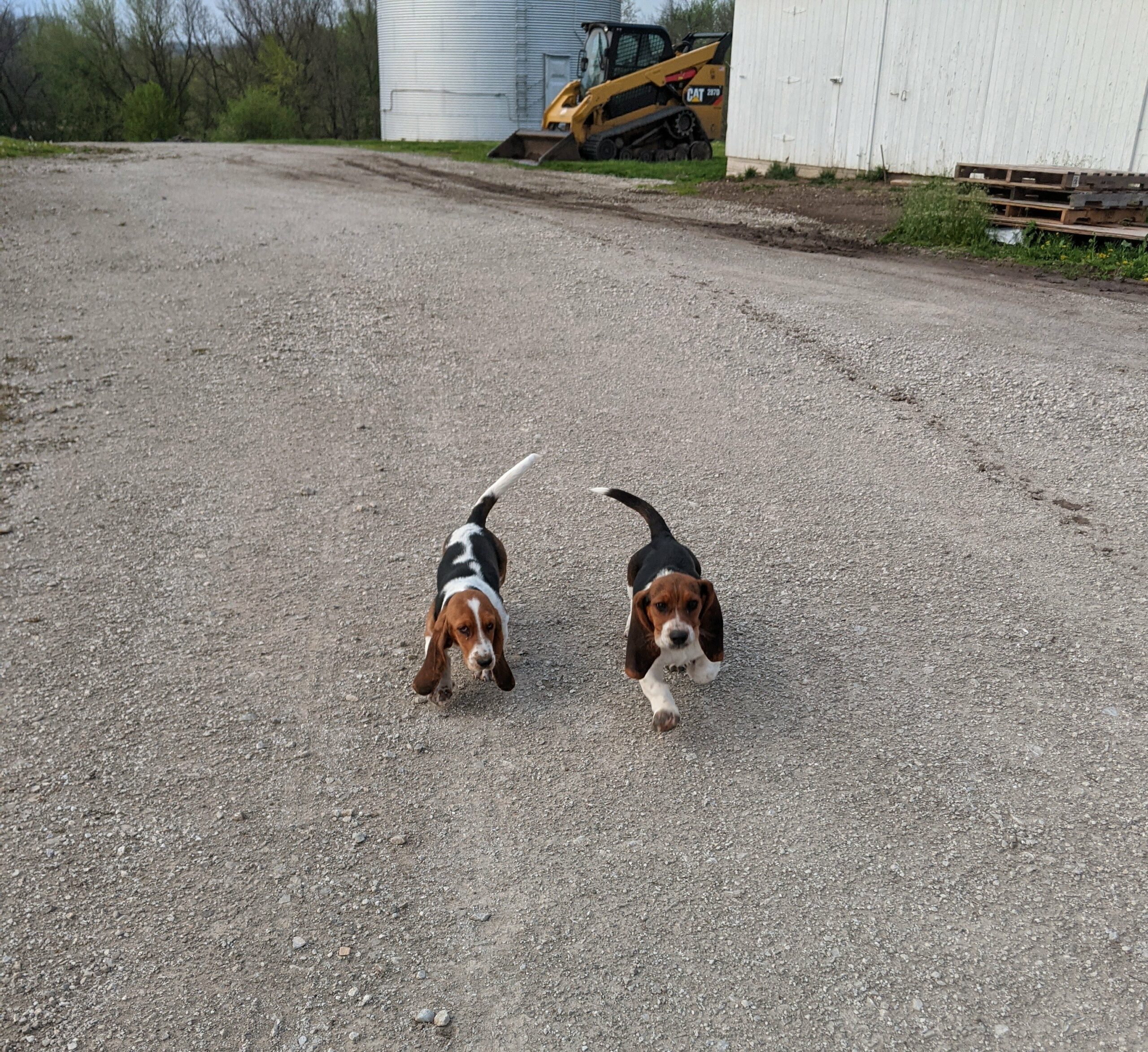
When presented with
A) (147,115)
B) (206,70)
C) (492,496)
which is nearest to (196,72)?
(206,70)

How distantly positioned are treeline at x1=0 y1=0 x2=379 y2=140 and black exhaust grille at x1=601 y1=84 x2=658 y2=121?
27.6 metres

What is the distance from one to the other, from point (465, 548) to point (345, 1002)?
1.90 metres

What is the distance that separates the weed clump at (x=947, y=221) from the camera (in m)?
12.1

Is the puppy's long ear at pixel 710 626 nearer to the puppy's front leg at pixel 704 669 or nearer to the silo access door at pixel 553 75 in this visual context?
the puppy's front leg at pixel 704 669

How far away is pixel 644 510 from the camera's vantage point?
172 inches

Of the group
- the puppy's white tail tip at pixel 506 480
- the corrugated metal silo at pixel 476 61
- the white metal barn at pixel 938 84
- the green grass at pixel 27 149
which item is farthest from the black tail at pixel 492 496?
the corrugated metal silo at pixel 476 61

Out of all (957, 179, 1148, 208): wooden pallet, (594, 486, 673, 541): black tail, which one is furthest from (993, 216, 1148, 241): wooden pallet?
(594, 486, 673, 541): black tail

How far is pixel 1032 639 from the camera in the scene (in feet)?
14.7

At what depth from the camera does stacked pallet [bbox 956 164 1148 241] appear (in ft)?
36.4

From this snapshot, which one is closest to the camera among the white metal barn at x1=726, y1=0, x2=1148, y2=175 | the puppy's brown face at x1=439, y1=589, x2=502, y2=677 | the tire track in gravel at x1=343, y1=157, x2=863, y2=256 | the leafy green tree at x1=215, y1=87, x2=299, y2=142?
the puppy's brown face at x1=439, y1=589, x2=502, y2=677

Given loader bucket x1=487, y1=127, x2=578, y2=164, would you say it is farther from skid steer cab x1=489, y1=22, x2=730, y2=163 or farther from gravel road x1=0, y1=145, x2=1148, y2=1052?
gravel road x1=0, y1=145, x2=1148, y2=1052

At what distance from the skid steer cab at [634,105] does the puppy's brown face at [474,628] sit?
61.2ft

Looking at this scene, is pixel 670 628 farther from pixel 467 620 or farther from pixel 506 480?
pixel 506 480

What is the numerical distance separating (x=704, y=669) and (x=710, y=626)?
248 mm
